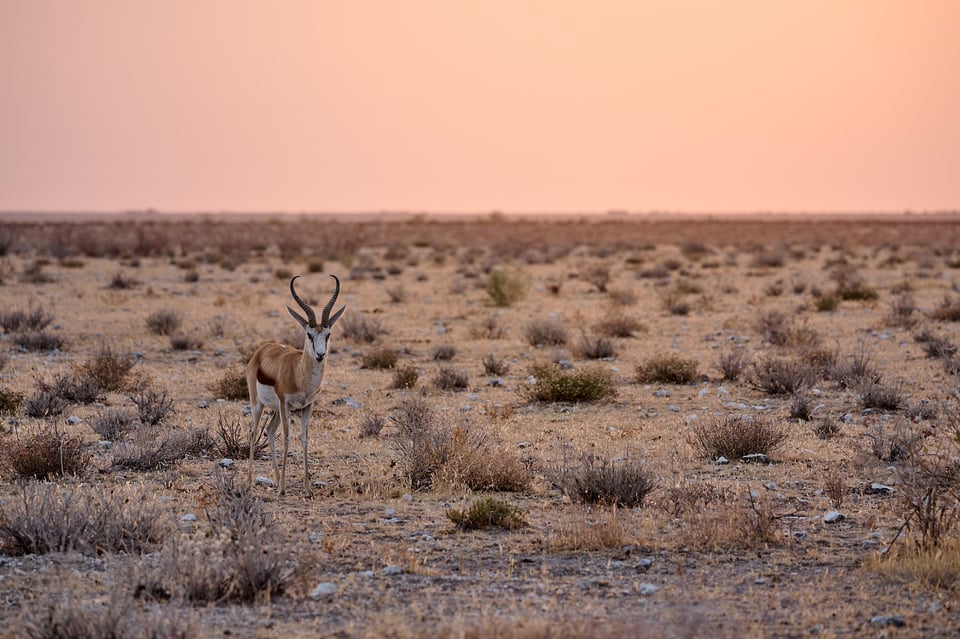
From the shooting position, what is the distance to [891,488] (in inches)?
383

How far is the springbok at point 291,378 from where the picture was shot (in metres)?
9.48

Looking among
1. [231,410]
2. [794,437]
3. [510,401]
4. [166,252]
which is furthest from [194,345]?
[166,252]

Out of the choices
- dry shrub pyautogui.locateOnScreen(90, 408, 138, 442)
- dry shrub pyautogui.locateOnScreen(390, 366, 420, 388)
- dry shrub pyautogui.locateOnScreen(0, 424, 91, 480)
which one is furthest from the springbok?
dry shrub pyautogui.locateOnScreen(390, 366, 420, 388)

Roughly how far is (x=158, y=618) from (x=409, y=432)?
5.18 metres

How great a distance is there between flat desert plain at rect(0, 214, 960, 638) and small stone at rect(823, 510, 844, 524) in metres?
0.01

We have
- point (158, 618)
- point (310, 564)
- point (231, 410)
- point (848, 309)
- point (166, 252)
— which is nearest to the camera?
point (158, 618)

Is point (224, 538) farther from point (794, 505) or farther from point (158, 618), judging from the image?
point (794, 505)

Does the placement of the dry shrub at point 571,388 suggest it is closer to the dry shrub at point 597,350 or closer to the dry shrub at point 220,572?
the dry shrub at point 597,350

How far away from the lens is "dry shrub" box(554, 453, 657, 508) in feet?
30.0

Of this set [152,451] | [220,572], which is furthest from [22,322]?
[220,572]

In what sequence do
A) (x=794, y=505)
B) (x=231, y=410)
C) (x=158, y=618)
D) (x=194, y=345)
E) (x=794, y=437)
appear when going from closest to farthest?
(x=158, y=618) < (x=794, y=505) < (x=794, y=437) < (x=231, y=410) < (x=194, y=345)

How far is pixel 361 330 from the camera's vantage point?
69.2 feet

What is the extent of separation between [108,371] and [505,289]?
1405 centimetres

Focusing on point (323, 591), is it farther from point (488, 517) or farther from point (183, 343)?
point (183, 343)
